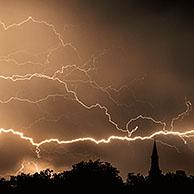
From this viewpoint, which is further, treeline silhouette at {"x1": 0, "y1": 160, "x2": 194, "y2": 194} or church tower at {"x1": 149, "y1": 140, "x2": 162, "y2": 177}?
church tower at {"x1": 149, "y1": 140, "x2": 162, "y2": 177}

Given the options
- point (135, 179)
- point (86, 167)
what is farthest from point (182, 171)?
point (86, 167)

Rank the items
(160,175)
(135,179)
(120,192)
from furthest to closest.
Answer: (135,179) < (160,175) < (120,192)

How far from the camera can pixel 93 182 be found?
333ft

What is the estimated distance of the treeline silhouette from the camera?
320ft

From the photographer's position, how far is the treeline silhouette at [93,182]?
9762 cm

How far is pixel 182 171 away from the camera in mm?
115000

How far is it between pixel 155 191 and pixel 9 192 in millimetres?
21012

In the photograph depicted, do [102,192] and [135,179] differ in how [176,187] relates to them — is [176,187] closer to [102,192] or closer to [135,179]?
[102,192]

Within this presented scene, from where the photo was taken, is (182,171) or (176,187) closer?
(176,187)

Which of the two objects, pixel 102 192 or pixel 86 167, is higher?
pixel 86 167

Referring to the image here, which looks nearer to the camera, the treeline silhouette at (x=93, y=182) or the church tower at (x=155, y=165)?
the treeline silhouette at (x=93, y=182)

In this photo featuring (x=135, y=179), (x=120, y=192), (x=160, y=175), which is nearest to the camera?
(x=120, y=192)

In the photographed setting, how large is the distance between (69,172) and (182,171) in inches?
743

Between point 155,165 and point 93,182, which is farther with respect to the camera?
point 155,165
